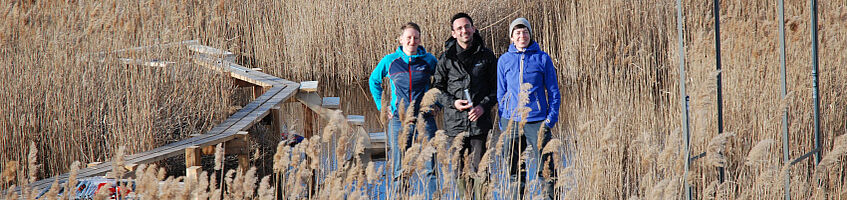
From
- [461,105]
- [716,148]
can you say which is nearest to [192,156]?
[461,105]

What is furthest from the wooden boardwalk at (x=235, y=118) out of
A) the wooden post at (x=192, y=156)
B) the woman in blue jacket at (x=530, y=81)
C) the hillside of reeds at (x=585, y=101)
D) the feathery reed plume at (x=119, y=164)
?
the woman in blue jacket at (x=530, y=81)

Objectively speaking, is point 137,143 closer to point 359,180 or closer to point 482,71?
point 482,71

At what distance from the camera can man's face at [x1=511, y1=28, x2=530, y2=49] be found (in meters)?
3.14

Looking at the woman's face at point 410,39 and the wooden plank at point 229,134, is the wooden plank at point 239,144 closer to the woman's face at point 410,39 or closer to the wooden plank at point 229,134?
the wooden plank at point 229,134

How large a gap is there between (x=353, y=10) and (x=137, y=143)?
12.4 ft

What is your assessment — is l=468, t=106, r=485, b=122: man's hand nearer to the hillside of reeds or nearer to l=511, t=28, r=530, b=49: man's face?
l=511, t=28, r=530, b=49: man's face

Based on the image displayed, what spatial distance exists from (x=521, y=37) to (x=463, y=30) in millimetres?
274

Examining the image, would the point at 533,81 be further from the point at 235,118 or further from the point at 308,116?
the point at 308,116

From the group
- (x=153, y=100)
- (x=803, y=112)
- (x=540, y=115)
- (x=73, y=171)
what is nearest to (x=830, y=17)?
(x=803, y=112)

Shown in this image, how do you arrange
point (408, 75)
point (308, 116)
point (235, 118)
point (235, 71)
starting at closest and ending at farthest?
point (408, 75) < point (235, 118) < point (308, 116) < point (235, 71)

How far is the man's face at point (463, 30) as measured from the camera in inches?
130

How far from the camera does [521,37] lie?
3.14m

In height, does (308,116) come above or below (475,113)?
below

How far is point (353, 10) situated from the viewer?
746 centimetres
